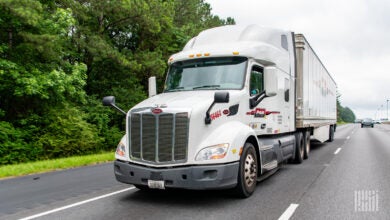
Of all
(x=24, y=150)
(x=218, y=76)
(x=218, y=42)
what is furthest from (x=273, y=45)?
(x=24, y=150)

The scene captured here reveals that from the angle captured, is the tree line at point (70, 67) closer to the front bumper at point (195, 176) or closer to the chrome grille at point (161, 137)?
the chrome grille at point (161, 137)

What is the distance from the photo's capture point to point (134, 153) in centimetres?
629

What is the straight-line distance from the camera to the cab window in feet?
23.8

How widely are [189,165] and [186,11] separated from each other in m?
29.6

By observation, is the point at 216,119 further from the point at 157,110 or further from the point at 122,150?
the point at 122,150

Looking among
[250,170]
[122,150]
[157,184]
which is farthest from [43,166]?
[250,170]

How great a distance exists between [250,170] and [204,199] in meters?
1.02

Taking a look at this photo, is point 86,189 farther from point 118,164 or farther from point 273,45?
point 273,45

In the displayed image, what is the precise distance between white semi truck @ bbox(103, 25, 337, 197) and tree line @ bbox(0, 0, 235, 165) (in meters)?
9.29

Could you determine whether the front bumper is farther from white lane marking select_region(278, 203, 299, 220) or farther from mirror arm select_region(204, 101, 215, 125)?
white lane marking select_region(278, 203, 299, 220)

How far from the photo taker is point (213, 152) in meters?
5.90

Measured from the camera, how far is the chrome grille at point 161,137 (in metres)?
5.93

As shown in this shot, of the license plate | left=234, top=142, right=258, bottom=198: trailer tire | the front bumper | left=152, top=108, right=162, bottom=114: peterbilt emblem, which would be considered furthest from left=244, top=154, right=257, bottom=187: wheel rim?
left=152, top=108, right=162, bottom=114: peterbilt emblem

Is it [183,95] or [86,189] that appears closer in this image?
[183,95]
